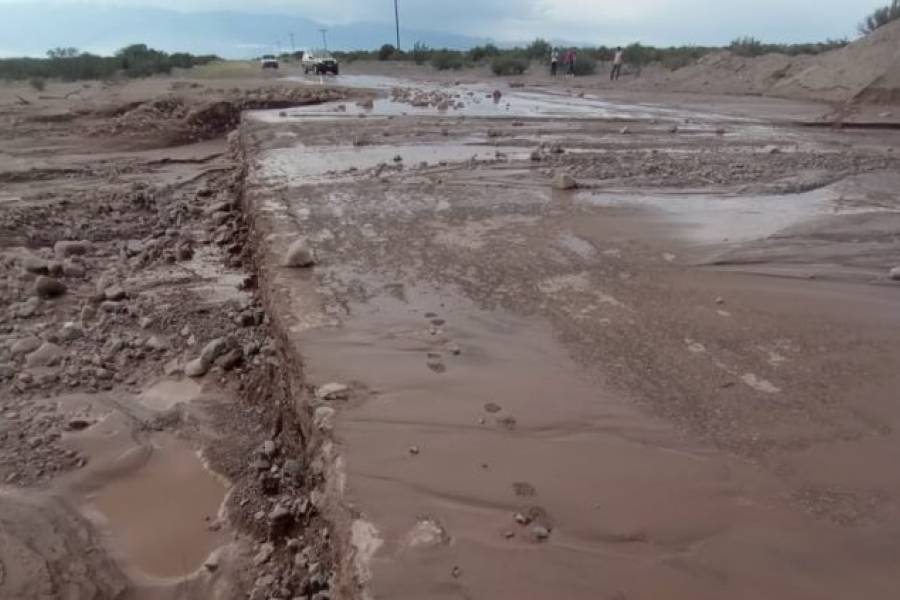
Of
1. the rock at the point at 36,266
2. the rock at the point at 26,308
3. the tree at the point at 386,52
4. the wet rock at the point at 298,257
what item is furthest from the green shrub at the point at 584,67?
the rock at the point at 26,308

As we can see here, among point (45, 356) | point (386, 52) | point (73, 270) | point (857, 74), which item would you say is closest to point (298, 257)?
point (45, 356)

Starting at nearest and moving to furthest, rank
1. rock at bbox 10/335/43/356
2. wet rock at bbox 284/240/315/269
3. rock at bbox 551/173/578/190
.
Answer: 1. rock at bbox 10/335/43/356
2. wet rock at bbox 284/240/315/269
3. rock at bbox 551/173/578/190

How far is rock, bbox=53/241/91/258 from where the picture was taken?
5.67 metres

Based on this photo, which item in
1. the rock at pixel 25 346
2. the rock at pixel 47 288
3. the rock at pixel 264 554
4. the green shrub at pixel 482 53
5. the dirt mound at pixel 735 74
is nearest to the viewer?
the rock at pixel 264 554

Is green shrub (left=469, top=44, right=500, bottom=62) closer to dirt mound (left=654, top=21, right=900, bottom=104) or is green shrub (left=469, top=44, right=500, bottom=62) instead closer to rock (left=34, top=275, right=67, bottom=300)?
dirt mound (left=654, top=21, right=900, bottom=104)

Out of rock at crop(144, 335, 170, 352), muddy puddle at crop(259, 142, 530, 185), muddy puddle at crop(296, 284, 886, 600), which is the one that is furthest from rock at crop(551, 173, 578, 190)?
rock at crop(144, 335, 170, 352)

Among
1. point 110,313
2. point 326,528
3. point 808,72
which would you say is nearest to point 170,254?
point 110,313

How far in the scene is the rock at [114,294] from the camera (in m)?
4.68

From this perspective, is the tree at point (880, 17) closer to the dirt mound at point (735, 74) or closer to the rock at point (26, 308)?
the dirt mound at point (735, 74)

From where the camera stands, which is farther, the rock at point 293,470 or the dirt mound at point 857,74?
the dirt mound at point 857,74

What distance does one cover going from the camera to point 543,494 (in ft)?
7.28

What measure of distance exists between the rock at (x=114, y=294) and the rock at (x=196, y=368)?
1.29 m

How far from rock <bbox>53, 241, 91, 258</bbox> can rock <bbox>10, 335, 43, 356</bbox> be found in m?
1.93

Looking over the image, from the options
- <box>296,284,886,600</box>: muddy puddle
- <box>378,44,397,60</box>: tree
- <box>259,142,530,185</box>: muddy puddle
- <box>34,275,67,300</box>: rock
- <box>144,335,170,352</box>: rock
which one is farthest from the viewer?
<box>378,44,397,60</box>: tree
